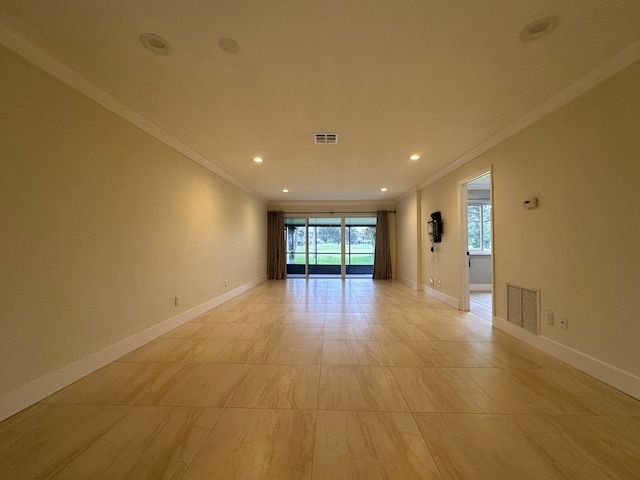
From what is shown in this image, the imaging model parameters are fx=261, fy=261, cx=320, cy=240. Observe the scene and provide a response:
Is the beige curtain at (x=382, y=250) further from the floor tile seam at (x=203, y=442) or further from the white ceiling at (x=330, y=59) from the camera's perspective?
the floor tile seam at (x=203, y=442)

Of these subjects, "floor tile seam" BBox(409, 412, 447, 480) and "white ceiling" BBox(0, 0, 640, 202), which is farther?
"white ceiling" BBox(0, 0, 640, 202)

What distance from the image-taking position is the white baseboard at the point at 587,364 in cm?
186

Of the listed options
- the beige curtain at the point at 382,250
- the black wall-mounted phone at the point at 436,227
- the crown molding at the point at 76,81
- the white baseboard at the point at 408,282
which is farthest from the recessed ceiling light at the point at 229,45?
the beige curtain at the point at 382,250

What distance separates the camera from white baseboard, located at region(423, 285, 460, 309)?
14.6ft

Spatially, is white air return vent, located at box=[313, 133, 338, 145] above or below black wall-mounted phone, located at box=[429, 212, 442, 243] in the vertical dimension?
above

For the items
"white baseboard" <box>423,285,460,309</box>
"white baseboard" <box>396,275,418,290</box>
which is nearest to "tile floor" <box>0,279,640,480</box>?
"white baseboard" <box>423,285,460,309</box>

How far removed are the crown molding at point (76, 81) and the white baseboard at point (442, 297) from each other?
4.84 metres

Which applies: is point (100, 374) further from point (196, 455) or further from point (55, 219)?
point (196, 455)

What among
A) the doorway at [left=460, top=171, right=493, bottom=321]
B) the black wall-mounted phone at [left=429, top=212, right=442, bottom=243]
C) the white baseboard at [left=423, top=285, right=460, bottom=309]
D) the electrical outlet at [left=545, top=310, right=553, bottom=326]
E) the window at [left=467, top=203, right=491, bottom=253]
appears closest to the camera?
the electrical outlet at [left=545, top=310, right=553, bottom=326]

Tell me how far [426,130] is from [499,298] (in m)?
2.29

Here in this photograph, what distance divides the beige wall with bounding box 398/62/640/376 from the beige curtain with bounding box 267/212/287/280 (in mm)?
5897

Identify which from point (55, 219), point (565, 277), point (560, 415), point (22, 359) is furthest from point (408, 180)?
point (22, 359)

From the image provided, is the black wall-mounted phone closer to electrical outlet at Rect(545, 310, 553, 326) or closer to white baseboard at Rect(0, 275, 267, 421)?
electrical outlet at Rect(545, 310, 553, 326)

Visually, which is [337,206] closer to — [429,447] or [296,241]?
[296,241]
